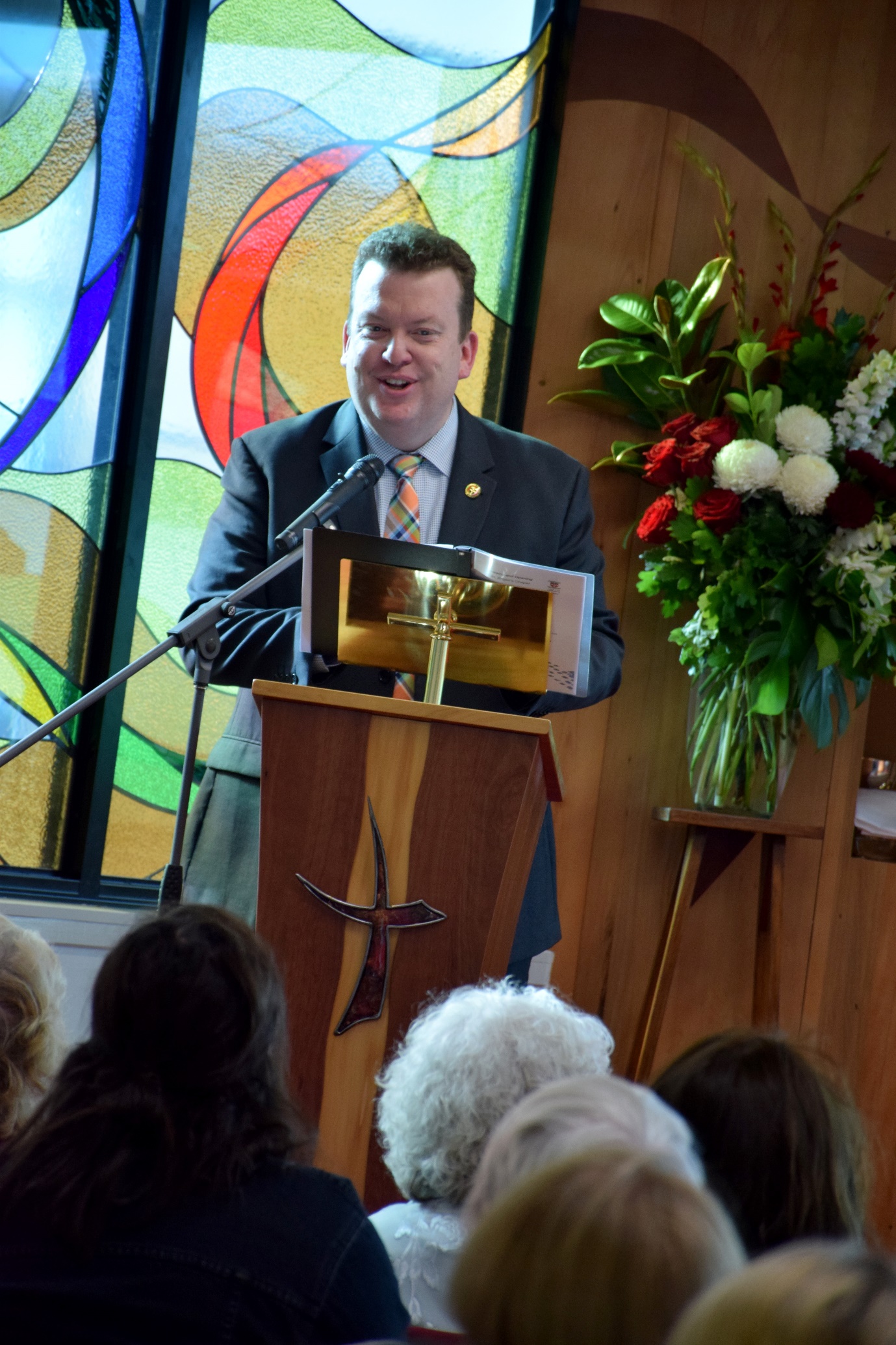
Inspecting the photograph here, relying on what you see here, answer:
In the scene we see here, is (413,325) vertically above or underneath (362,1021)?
above

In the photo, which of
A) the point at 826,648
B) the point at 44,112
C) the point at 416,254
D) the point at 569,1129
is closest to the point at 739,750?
the point at 826,648

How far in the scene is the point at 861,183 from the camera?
370 centimetres

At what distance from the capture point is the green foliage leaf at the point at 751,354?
3.38 m

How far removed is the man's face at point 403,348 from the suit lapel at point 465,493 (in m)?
0.10

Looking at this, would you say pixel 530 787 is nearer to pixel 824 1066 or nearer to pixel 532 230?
pixel 824 1066

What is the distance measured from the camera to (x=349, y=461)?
2695 millimetres

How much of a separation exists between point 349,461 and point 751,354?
4.17ft

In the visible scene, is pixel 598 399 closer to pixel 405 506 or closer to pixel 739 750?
pixel 739 750

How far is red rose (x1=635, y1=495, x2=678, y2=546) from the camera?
3373mm

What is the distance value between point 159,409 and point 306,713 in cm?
181

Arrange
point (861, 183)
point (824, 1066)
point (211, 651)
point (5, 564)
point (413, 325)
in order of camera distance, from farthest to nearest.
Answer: point (861, 183) → point (5, 564) → point (413, 325) → point (211, 651) → point (824, 1066)

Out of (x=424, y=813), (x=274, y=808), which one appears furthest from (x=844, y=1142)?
(x=274, y=808)

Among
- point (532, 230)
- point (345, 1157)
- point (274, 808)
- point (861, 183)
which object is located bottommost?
point (345, 1157)

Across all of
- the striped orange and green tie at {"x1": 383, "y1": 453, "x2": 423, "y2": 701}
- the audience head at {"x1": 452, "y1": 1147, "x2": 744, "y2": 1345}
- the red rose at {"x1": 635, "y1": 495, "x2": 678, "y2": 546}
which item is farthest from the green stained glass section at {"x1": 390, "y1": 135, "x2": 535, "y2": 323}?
the audience head at {"x1": 452, "y1": 1147, "x2": 744, "y2": 1345}
